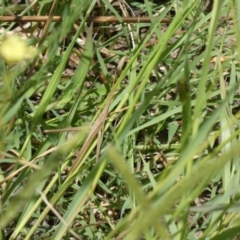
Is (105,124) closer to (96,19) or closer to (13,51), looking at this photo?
(96,19)

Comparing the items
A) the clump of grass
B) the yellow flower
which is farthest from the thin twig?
the yellow flower

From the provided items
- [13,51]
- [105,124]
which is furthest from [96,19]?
[13,51]

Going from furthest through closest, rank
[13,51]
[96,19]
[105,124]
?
[96,19]
[105,124]
[13,51]

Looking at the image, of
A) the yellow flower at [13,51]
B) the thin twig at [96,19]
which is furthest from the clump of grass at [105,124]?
the yellow flower at [13,51]

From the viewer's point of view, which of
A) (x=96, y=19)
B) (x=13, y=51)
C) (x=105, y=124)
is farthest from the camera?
(x=96, y=19)

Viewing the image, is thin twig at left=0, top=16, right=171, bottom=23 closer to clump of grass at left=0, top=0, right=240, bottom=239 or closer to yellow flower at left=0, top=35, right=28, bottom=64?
clump of grass at left=0, top=0, right=240, bottom=239

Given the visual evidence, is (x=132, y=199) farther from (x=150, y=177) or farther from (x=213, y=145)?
(x=213, y=145)

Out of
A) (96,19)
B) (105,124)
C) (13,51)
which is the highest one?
(13,51)

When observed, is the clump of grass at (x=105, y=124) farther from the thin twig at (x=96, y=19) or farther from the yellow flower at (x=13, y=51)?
the yellow flower at (x=13, y=51)

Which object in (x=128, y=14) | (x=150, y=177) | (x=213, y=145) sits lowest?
(x=213, y=145)

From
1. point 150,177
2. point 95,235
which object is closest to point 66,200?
point 95,235

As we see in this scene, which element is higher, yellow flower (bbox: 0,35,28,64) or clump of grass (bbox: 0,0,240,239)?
yellow flower (bbox: 0,35,28,64)
